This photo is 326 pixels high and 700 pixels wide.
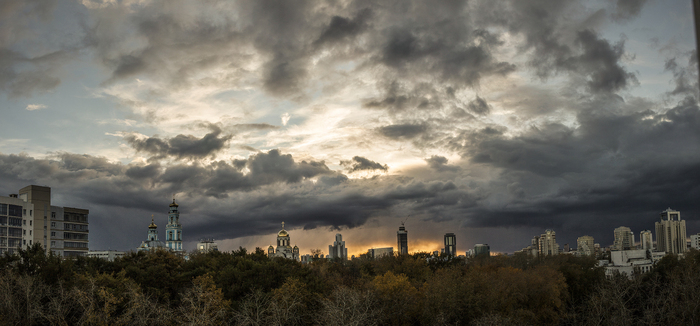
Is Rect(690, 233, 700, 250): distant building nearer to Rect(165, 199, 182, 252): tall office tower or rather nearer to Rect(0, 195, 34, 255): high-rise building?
Rect(165, 199, 182, 252): tall office tower

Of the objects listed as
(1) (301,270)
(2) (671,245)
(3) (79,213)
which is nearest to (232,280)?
Answer: (1) (301,270)

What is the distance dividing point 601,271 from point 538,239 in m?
132

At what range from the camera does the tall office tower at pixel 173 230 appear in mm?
140375

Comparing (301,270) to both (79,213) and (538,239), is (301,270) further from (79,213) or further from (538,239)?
(538,239)

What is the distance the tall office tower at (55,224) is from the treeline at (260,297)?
41687 millimetres

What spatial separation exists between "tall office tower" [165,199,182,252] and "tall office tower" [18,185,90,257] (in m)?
41.6

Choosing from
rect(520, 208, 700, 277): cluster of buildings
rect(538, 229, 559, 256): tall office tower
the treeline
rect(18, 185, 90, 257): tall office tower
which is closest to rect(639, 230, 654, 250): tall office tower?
rect(520, 208, 700, 277): cluster of buildings

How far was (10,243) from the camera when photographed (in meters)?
75.9

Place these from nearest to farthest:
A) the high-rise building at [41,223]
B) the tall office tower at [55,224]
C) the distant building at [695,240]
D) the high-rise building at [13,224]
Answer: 1. the high-rise building at [13,224]
2. the high-rise building at [41,223]
3. the tall office tower at [55,224]
4. the distant building at [695,240]

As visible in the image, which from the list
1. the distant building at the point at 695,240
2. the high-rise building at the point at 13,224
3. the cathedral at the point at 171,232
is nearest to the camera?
the high-rise building at the point at 13,224

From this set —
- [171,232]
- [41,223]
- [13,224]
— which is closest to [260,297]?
[13,224]

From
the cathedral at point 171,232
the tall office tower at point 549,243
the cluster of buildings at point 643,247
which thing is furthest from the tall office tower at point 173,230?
the tall office tower at point 549,243

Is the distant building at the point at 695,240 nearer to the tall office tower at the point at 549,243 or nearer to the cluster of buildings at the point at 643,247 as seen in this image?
the cluster of buildings at the point at 643,247

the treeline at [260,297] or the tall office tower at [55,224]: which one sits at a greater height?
the tall office tower at [55,224]
